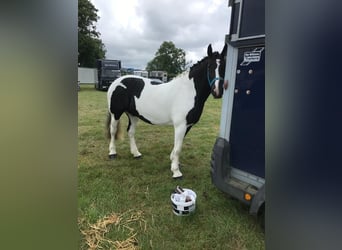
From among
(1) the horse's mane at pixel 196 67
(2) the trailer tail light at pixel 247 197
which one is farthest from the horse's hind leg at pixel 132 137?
(2) the trailer tail light at pixel 247 197

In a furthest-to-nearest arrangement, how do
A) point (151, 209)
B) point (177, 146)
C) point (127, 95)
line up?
point (127, 95) < point (177, 146) < point (151, 209)

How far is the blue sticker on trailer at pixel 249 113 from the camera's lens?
5.48 ft

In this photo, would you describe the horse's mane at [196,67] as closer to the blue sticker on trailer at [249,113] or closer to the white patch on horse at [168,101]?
the white patch on horse at [168,101]

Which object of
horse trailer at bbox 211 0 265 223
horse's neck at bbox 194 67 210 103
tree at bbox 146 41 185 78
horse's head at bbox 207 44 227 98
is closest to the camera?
horse trailer at bbox 211 0 265 223

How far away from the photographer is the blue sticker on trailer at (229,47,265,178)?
1.67 meters

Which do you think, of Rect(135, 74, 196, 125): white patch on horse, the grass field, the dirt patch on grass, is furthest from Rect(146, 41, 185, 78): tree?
the dirt patch on grass

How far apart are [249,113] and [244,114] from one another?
45mm

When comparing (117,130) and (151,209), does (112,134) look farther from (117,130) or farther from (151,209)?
(151,209)

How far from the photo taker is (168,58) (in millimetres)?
38156

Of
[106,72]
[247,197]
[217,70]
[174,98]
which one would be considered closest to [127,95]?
[174,98]

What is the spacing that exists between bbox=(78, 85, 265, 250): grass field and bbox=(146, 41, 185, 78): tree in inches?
1327

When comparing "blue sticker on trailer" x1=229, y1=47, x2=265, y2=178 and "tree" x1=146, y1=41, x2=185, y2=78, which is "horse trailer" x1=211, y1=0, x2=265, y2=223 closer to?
"blue sticker on trailer" x1=229, y1=47, x2=265, y2=178
